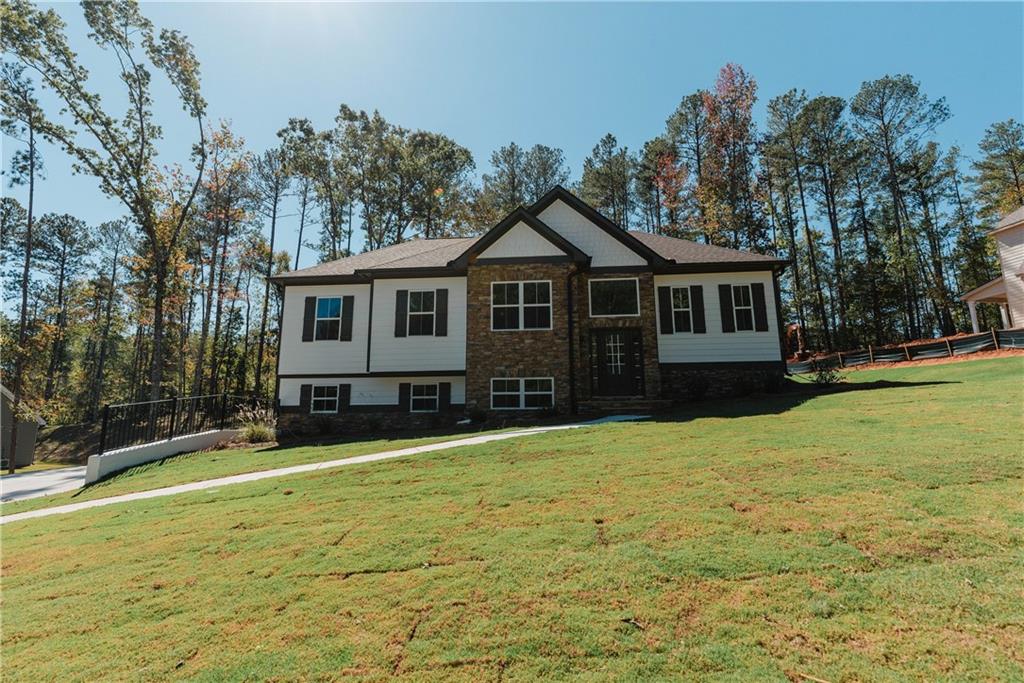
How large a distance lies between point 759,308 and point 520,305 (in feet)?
26.6

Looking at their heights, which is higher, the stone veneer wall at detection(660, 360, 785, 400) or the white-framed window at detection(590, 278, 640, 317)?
the white-framed window at detection(590, 278, 640, 317)

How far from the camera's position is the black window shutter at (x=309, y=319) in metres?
15.8

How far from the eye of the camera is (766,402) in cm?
1196

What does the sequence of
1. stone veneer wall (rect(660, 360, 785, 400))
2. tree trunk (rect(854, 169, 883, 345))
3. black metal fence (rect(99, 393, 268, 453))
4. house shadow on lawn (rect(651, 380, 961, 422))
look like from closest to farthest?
house shadow on lawn (rect(651, 380, 961, 422)) < black metal fence (rect(99, 393, 268, 453)) < stone veneer wall (rect(660, 360, 785, 400)) < tree trunk (rect(854, 169, 883, 345))

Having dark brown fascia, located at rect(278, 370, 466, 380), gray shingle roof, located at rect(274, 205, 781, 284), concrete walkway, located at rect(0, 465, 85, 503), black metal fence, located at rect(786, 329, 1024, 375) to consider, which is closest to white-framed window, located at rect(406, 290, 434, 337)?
gray shingle roof, located at rect(274, 205, 781, 284)

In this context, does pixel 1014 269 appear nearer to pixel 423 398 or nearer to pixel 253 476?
pixel 423 398

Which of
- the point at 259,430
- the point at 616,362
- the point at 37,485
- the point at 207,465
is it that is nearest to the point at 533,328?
the point at 616,362

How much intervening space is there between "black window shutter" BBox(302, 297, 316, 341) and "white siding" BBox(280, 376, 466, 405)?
157 cm

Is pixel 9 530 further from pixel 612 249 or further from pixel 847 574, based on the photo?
pixel 612 249

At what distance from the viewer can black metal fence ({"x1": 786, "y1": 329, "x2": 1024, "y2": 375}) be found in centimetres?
1647

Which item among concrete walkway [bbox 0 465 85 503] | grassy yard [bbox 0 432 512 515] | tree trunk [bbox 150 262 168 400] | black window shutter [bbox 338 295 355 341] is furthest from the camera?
tree trunk [bbox 150 262 168 400]

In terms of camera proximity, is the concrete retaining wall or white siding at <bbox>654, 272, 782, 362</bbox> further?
white siding at <bbox>654, 272, 782, 362</bbox>

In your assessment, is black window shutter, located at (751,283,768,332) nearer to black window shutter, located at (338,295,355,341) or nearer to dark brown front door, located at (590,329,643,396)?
dark brown front door, located at (590,329,643,396)

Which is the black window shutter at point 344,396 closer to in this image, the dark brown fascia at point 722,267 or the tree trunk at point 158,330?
the tree trunk at point 158,330
